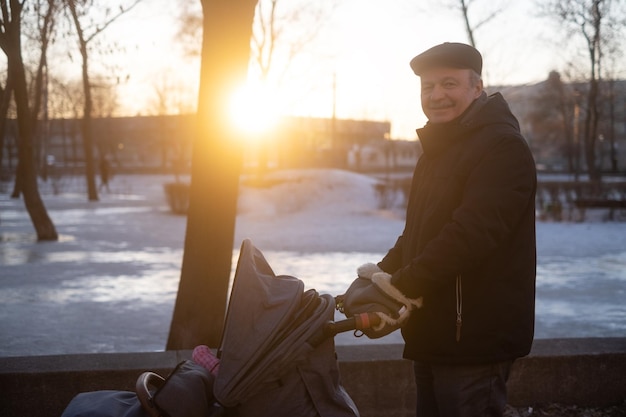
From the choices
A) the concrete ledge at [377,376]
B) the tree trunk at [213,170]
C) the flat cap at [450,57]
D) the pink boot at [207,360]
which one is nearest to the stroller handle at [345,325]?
the pink boot at [207,360]

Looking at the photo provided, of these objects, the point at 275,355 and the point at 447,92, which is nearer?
the point at 275,355

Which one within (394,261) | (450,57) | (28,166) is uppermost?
(450,57)

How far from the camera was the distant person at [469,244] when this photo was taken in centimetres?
270

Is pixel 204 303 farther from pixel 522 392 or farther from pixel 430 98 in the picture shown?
pixel 430 98

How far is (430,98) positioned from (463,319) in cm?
86

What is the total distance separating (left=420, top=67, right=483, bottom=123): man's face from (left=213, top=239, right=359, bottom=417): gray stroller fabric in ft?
2.91

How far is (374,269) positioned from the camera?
2.99 meters

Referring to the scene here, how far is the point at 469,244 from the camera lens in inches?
105

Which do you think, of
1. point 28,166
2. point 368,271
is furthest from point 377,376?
point 28,166

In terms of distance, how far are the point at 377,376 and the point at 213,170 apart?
1.81m

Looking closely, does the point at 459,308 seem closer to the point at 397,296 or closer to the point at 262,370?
the point at 397,296

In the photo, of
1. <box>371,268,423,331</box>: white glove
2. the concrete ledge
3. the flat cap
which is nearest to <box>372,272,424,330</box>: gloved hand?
<box>371,268,423,331</box>: white glove

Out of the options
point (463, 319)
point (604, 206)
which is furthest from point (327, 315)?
point (604, 206)

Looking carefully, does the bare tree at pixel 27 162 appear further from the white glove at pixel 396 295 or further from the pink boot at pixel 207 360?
the white glove at pixel 396 295
